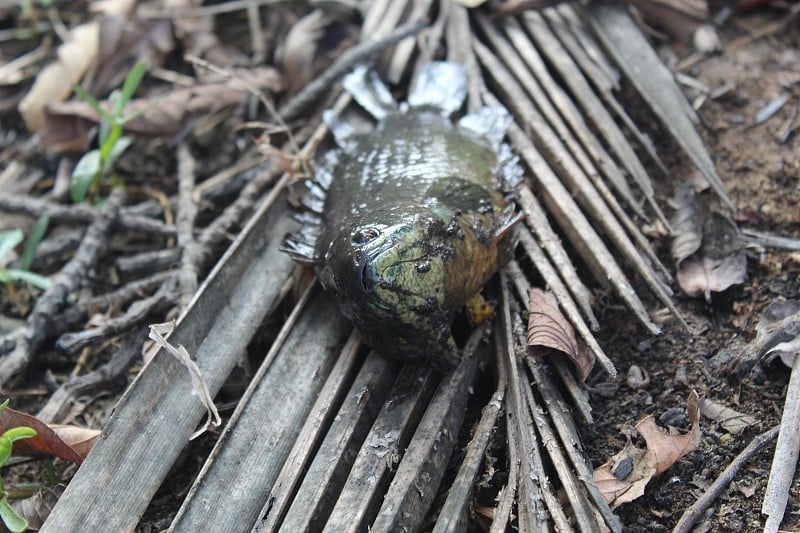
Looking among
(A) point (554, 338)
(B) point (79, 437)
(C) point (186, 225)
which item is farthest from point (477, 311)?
(B) point (79, 437)

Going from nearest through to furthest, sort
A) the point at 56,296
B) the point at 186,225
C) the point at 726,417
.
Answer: the point at 726,417 < the point at 56,296 < the point at 186,225

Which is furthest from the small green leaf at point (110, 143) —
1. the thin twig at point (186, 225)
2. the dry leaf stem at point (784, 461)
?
the dry leaf stem at point (784, 461)

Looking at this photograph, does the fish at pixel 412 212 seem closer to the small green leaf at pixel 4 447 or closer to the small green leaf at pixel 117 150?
the small green leaf at pixel 117 150

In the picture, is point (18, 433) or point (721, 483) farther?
point (18, 433)

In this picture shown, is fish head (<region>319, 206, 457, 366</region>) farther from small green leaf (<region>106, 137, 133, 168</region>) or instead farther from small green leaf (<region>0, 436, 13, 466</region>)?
small green leaf (<region>106, 137, 133, 168</region>)

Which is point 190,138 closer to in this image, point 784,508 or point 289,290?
point 289,290

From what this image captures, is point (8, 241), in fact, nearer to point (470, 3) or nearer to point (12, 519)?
point (12, 519)

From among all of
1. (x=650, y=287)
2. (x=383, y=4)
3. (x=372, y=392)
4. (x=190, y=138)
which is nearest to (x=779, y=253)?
(x=650, y=287)
